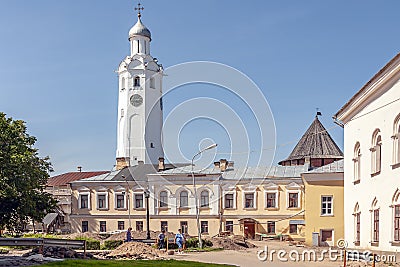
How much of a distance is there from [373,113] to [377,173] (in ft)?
8.24

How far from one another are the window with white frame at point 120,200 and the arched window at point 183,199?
18.7ft

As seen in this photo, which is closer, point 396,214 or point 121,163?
point 396,214

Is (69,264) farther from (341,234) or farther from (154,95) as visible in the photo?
(154,95)

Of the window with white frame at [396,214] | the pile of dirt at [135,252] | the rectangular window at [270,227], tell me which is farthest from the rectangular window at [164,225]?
the window with white frame at [396,214]

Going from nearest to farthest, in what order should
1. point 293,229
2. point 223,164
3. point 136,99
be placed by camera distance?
point 293,229, point 223,164, point 136,99

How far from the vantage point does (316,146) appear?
6066 centimetres

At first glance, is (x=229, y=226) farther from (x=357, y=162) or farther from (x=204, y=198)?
(x=357, y=162)

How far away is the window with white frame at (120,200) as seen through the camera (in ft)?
190

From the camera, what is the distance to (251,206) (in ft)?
180

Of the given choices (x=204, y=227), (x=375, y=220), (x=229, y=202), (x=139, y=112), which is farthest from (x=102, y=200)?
(x=375, y=220)

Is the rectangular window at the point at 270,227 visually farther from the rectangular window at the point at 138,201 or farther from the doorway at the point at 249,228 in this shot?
the rectangular window at the point at 138,201

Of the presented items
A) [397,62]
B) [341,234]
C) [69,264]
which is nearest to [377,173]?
[397,62]

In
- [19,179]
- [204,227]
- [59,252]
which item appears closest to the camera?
[59,252]

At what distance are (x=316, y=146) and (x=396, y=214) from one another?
38.7 m
